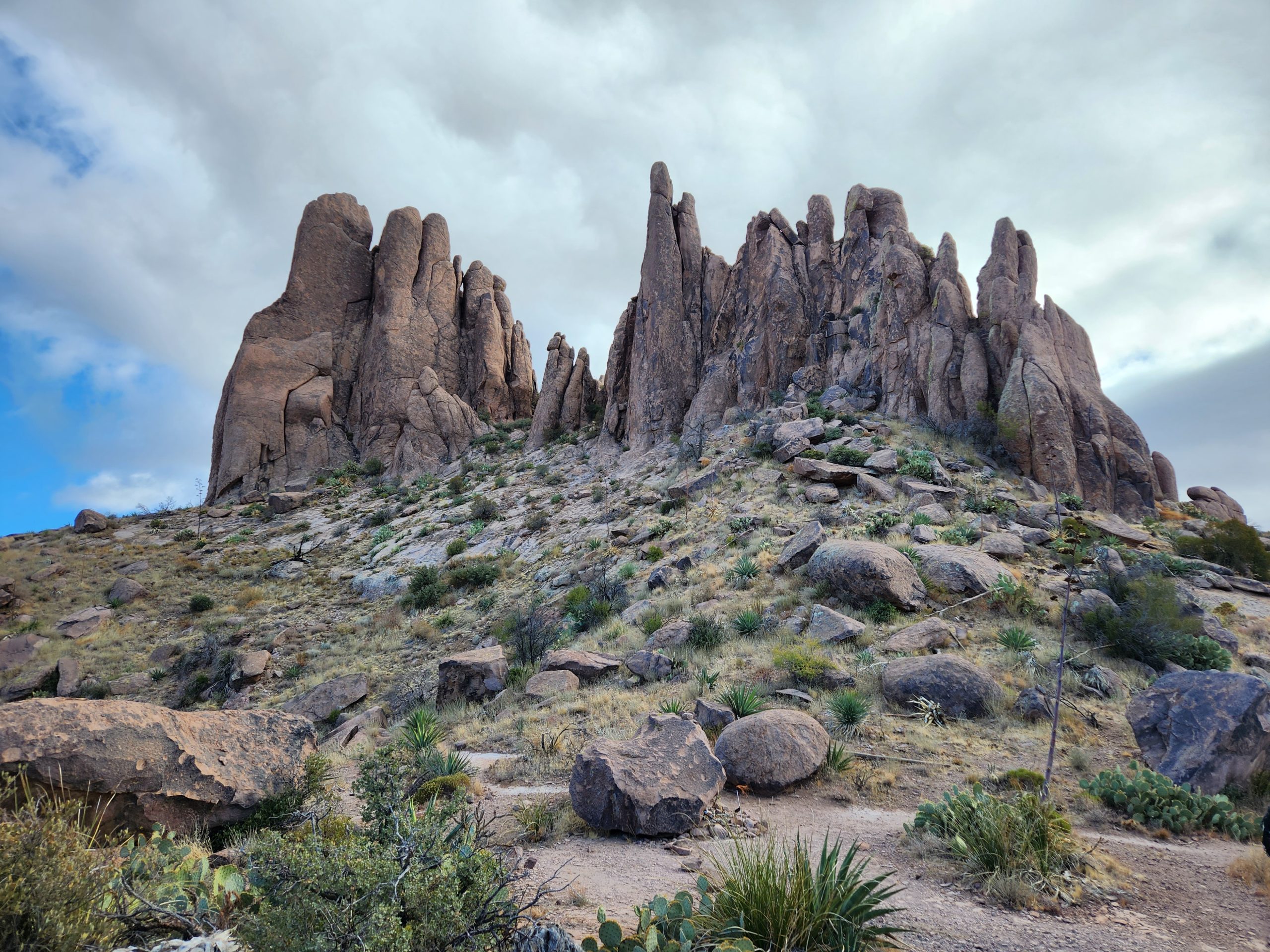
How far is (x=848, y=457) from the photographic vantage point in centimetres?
2084

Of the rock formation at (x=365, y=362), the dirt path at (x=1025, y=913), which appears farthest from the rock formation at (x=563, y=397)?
the dirt path at (x=1025, y=913)

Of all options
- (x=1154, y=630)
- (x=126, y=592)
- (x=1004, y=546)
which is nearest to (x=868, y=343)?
(x=1004, y=546)

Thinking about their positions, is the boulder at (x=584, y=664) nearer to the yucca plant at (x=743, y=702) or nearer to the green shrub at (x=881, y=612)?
the yucca plant at (x=743, y=702)

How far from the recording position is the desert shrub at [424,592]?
2077cm

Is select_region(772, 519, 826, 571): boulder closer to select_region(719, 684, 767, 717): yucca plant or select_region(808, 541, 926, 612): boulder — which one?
select_region(808, 541, 926, 612): boulder

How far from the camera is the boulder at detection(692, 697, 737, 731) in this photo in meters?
7.91

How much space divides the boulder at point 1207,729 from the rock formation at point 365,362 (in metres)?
35.6

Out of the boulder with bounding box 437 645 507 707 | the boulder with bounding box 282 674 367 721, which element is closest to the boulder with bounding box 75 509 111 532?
the boulder with bounding box 282 674 367 721

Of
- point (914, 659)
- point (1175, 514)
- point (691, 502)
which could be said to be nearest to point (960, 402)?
point (1175, 514)

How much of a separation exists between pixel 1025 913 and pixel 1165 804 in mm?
2780

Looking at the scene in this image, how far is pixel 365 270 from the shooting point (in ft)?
137

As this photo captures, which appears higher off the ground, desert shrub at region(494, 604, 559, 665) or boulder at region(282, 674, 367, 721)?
desert shrub at region(494, 604, 559, 665)

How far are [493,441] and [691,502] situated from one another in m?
19.8

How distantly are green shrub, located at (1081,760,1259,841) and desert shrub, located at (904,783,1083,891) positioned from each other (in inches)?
60.5
